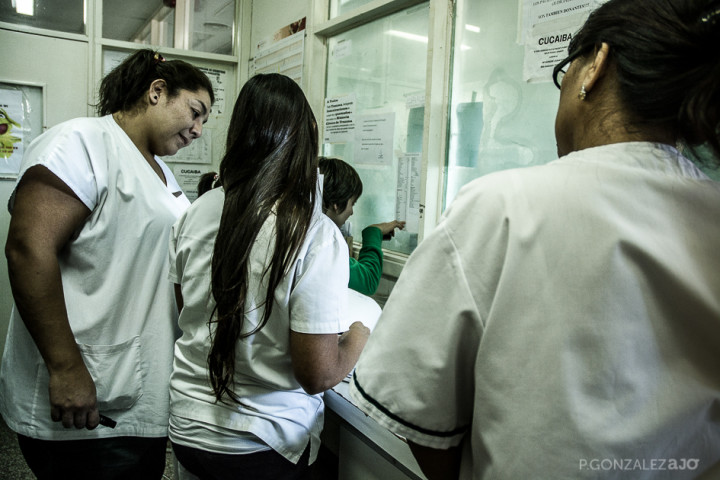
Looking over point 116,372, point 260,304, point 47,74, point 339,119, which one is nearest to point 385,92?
point 339,119

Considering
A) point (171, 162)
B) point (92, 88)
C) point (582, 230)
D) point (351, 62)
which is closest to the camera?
point (582, 230)

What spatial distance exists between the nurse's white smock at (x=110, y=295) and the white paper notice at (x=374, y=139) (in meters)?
0.81

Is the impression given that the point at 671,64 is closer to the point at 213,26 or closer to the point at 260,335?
the point at 260,335

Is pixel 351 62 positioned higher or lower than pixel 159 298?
higher

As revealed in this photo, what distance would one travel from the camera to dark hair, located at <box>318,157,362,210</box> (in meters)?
1.50

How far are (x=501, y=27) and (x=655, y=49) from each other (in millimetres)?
936

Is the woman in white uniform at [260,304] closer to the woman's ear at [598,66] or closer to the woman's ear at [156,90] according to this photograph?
the woman's ear at [156,90]

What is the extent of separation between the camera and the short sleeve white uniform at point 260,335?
86cm

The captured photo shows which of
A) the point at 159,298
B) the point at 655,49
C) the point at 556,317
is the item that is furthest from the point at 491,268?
the point at 159,298

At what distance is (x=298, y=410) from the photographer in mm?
945

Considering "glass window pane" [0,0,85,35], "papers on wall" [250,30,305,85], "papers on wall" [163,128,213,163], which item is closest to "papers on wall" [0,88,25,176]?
"glass window pane" [0,0,85,35]

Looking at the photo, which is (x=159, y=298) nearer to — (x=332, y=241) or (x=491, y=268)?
(x=332, y=241)

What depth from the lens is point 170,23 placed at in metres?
2.46

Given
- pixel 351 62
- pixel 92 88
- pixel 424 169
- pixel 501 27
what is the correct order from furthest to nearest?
pixel 92 88 < pixel 351 62 < pixel 424 169 < pixel 501 27
